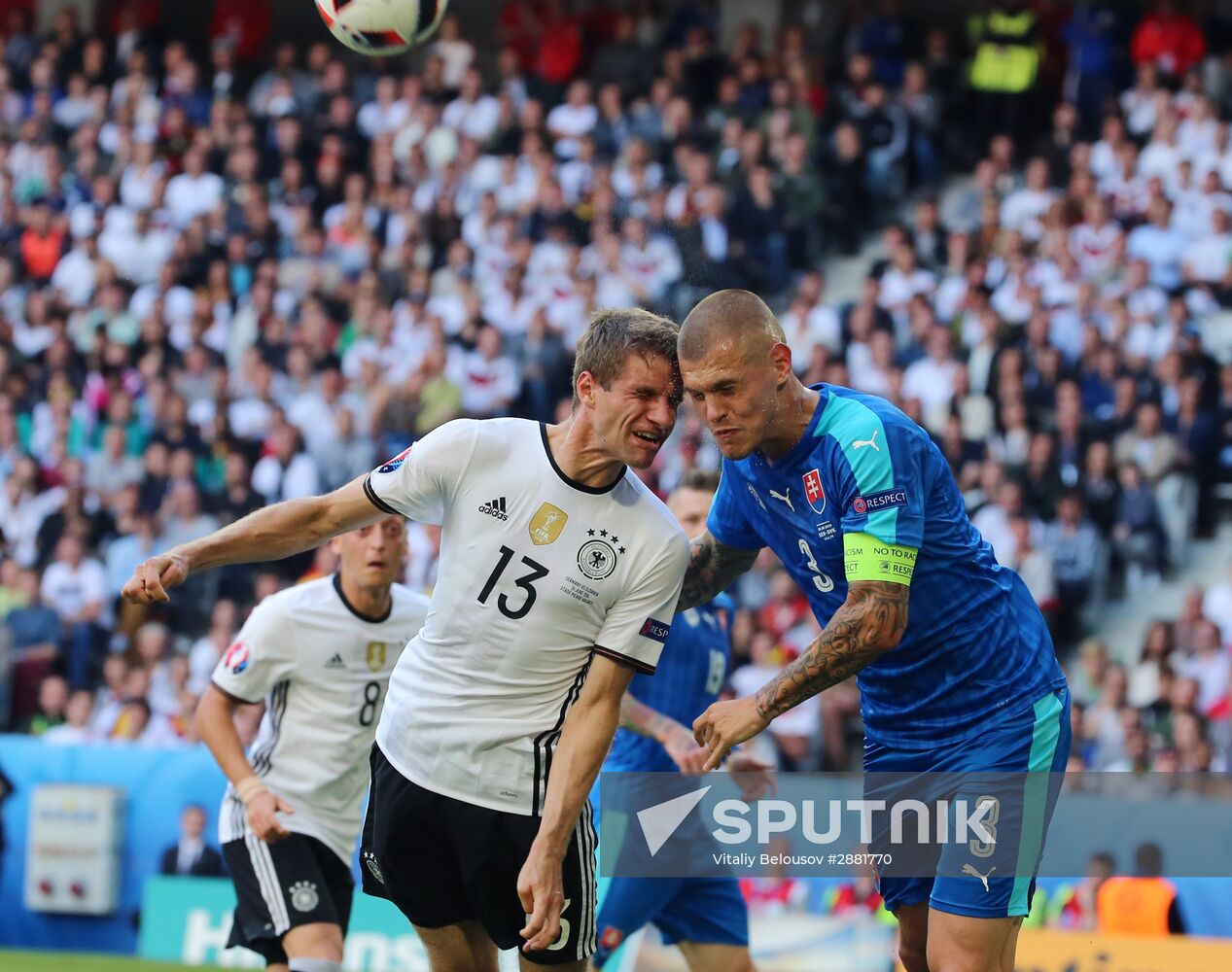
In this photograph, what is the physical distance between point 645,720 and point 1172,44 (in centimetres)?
1385

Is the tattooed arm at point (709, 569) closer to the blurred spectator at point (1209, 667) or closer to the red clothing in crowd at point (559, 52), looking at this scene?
the blurred spectator at point (1209, 667)

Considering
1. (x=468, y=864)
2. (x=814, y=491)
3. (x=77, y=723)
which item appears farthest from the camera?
(x=77, y=723)

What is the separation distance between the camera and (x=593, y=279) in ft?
58.0

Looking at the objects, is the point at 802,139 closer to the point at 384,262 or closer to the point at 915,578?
the point at 384,262

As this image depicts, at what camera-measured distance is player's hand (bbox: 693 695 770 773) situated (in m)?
5.31

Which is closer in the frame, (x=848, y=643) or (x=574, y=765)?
(x=848, y=643)

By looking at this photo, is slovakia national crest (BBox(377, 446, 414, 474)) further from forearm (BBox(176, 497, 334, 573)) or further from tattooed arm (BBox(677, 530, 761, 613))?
tattooed arm (BBox(677, 530, 761, 613))

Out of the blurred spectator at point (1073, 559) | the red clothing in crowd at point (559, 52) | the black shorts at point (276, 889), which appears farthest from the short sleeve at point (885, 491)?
the red clothing in crowd at point (559, 52)

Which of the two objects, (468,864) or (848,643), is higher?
(848,643)

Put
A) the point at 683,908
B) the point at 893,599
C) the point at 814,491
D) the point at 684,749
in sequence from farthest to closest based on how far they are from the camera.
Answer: the point at 683,908 < the point at 684,749 < the point at 814,491 < the point at 893,599

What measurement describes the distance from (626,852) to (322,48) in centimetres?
1696

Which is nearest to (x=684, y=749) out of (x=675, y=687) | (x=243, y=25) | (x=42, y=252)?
(x=675, y=687)

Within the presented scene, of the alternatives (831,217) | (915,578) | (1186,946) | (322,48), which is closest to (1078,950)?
(1186,946)

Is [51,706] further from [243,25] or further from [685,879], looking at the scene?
[243,25]
